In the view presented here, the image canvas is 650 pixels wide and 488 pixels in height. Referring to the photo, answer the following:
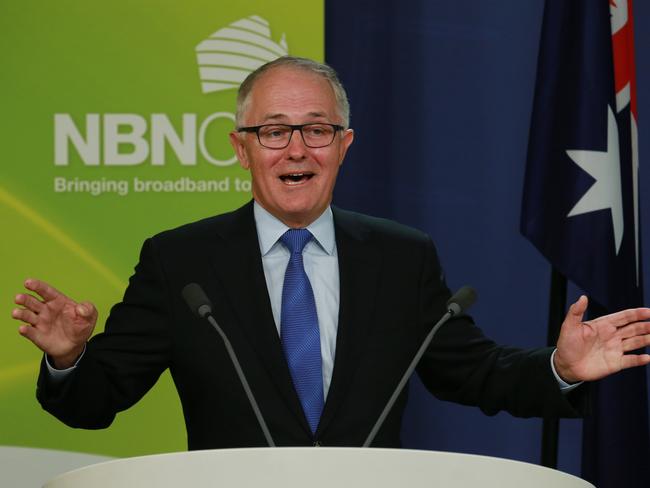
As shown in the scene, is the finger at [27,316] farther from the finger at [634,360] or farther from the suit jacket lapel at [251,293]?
the finger at [634,360]

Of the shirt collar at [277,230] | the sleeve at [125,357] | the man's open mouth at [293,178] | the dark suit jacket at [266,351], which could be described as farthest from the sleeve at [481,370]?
the sleeve at [125,357]

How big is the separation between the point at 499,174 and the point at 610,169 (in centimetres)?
59

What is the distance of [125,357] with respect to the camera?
9.20 feet

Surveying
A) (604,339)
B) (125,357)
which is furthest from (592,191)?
(125,357)

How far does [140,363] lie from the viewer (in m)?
2.80

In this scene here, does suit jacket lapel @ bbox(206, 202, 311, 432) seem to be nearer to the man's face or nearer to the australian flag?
the man's face

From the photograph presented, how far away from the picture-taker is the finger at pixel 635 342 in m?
2.44

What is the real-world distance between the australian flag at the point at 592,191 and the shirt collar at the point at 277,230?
3.66 ft

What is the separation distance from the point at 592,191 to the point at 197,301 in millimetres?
1900

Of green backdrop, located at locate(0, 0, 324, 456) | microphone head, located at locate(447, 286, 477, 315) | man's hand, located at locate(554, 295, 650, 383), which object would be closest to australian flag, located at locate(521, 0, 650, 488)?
green backdrop, located at locate(0, 0, 324, 456)

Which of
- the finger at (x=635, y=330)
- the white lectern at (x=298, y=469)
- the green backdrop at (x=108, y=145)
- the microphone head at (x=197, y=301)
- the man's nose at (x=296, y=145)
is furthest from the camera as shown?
the green backdrop at (x=108, y=145)

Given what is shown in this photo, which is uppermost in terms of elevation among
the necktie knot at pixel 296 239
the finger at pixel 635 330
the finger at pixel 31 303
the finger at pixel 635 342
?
the necktie knot at pixel 296 239

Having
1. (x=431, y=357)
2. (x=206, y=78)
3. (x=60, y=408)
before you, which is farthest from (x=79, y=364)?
(x=206, y=78)

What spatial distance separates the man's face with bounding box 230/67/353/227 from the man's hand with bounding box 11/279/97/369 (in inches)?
24.7
